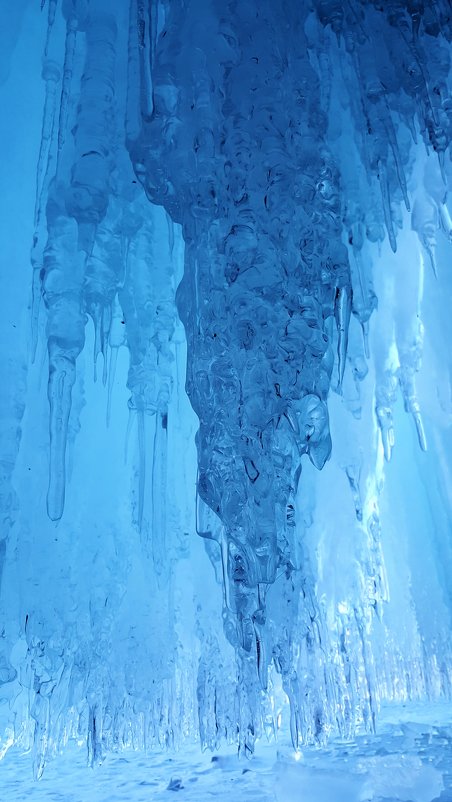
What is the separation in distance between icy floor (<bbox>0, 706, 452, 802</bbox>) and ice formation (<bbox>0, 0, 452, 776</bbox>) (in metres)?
0.28

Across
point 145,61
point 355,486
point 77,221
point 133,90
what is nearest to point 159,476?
point 355,486

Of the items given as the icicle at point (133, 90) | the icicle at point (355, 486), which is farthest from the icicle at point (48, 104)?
the icicle at point (355, 486)

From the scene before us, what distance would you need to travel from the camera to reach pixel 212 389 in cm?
287

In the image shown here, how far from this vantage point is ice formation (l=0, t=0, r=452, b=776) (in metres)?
2.83

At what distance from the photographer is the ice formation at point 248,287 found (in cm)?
283

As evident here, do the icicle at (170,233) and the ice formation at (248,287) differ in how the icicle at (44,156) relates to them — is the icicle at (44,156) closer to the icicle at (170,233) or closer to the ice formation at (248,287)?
the ice formation at (248,287)

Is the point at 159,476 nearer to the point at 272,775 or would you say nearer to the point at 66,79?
the point at 272,775

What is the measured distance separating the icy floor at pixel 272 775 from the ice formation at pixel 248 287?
277 millimetres

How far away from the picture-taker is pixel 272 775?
3.84m

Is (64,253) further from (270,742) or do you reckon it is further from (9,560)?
(270,742)

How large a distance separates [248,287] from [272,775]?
10.5 ft

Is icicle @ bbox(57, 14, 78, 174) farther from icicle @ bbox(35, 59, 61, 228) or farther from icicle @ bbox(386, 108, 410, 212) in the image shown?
icicle @ bbox(386, 108, 410, 212)

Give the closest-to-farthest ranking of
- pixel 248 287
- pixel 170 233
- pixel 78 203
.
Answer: pixel 248 287
pixel 78 203
pixel 170 233

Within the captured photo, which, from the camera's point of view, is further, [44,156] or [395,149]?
[44,156]
